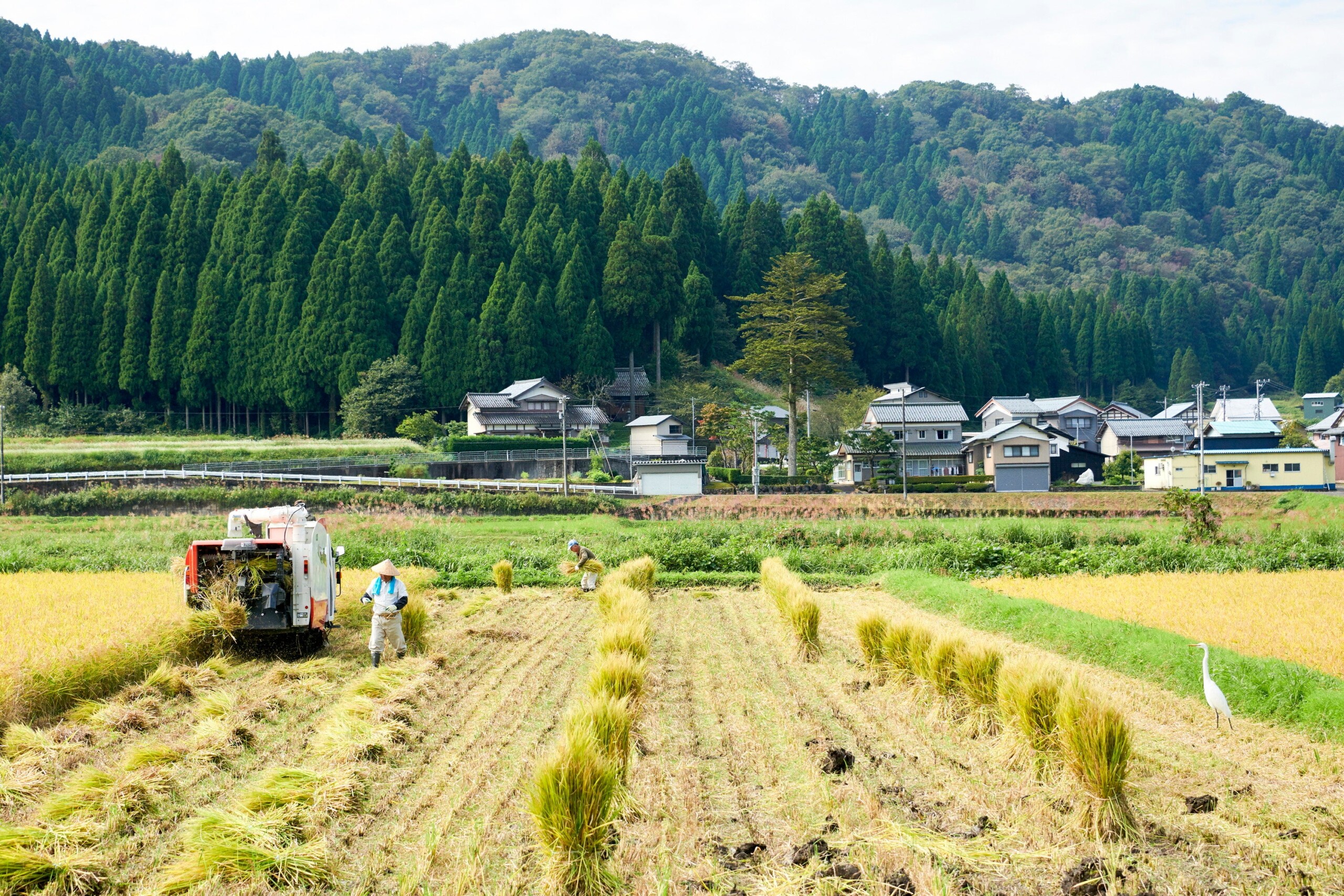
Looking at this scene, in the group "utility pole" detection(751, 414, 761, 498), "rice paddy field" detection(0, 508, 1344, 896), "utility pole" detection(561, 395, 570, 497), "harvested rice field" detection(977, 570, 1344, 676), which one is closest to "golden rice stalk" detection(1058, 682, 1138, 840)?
"rice paddy field" detection(0, 508, 1344, 896)

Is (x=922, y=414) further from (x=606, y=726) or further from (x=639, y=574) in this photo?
(x=606, y=726)

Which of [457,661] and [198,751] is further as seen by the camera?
[457,661]

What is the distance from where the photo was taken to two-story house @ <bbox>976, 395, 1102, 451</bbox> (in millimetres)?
66562

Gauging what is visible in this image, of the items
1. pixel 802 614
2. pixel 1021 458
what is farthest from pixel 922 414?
pixel 802 614

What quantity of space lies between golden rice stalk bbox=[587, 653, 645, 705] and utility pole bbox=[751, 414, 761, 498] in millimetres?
28518

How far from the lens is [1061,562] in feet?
61.6

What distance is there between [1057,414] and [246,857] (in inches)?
2694

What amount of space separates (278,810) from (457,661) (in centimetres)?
515

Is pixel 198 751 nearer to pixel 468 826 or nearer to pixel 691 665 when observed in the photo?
pixel 468 826

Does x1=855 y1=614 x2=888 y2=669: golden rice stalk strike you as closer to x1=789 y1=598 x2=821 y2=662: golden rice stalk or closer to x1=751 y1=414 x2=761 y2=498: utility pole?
x1=789 y1=598 x2=821 y2=662: golden rice stalk

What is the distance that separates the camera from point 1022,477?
4694 cm

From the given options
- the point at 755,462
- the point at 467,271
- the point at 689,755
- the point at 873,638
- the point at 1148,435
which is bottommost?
the point at 689,755

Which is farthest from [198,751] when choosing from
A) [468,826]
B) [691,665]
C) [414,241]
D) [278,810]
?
[414,241]

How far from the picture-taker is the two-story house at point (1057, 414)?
6656 centimetres
